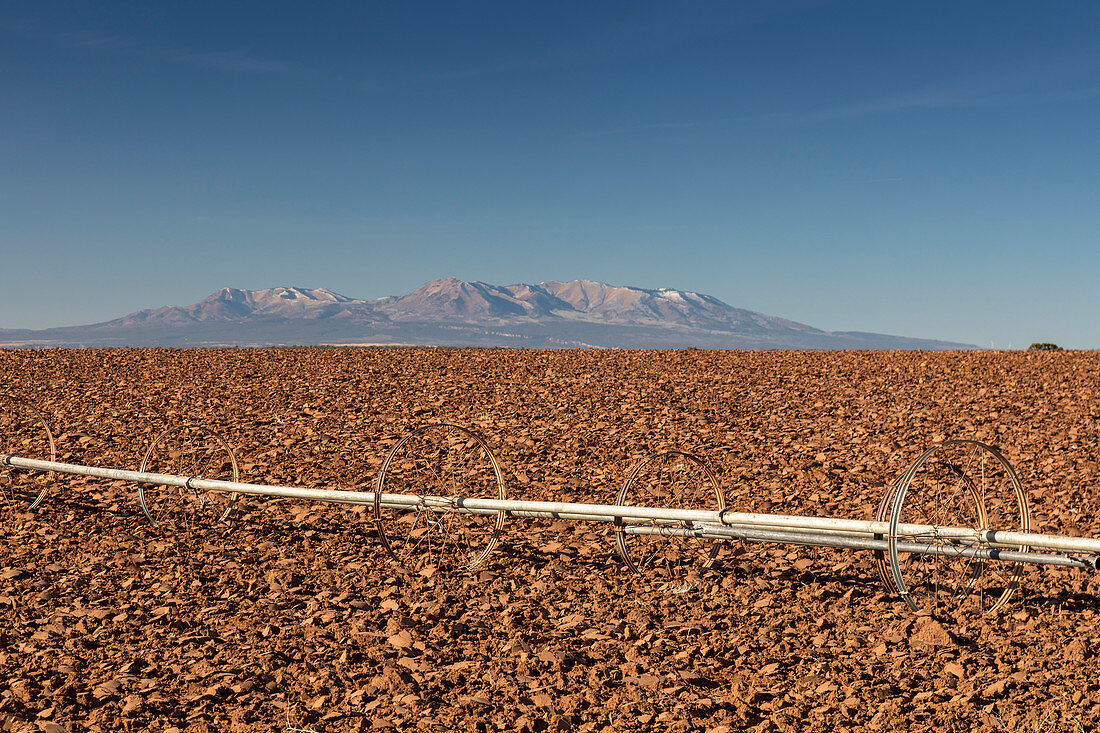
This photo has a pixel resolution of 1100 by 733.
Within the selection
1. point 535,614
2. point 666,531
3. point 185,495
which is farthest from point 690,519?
point 185,495

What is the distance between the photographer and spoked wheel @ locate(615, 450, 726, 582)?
7.52 metres

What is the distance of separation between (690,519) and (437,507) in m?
2.55

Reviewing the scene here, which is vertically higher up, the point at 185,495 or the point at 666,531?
the point at 666,531

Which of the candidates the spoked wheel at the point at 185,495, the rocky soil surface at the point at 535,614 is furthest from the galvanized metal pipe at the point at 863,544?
the spoked wheel at the point at 185,495

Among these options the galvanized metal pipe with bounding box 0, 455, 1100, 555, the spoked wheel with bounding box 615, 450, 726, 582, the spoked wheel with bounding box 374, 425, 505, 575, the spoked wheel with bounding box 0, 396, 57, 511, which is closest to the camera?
the galvanized metal pipe with bounding box 0, 455, 1100, 555

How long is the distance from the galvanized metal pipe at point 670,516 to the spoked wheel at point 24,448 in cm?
140

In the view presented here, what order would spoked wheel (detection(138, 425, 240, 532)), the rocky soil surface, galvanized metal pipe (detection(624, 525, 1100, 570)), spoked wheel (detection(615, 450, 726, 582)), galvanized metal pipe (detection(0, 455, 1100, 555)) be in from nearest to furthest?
1. the rocky soil surface
2. galvanized metal pipe (detection(0, 455, 1100, 555))
3. galvanized metal pipe (detection(624, 525, 1100, 570))
4. spoked wheel (detection(615, 450, 726, 582))
5. spoked wheel (detection(138, 425, 240, 532))

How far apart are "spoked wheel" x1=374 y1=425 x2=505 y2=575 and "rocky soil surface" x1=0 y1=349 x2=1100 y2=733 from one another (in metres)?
0.28

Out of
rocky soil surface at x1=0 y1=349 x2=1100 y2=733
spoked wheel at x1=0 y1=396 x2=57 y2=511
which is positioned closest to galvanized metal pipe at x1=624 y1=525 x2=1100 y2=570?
rocky soil surface at x1=0 y1=349 x2=1100 y2=733

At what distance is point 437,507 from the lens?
7934 millimetres

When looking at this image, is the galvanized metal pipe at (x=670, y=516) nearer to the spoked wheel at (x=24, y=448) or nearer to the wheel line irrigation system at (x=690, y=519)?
the wheel line irrigation system at (x=690, y=519)

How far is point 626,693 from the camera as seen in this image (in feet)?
17.2

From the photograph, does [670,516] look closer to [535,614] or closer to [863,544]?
[535,614]

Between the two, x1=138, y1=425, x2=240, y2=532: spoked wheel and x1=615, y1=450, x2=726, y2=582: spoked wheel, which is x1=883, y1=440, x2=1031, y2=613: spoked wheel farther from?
x1=138, y1=425, x2=240, y2=532: spoked wheel
